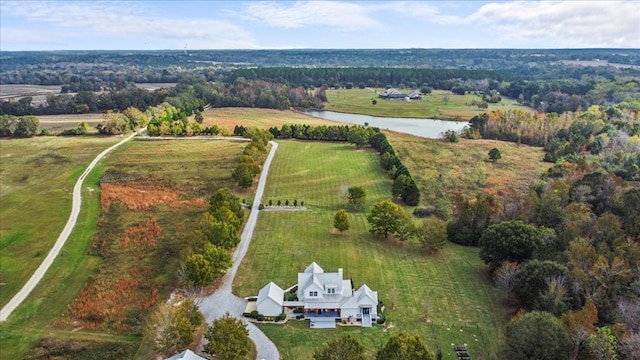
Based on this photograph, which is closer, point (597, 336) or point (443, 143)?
point (597, 336)

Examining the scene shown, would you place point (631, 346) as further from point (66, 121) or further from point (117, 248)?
point (66, 121)

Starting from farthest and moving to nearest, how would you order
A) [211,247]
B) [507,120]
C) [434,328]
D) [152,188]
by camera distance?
[507,120] < [152,188] < [211,247] < [434,328]

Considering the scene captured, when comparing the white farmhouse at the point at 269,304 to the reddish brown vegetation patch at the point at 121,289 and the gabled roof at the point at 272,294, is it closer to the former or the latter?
the gabled roof at the point at 272,294

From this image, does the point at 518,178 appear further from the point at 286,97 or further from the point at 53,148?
the point at 286,97

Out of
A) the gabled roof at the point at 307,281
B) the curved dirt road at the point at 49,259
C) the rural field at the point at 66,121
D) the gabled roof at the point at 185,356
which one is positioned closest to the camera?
the gabled roof at the point at 185,356

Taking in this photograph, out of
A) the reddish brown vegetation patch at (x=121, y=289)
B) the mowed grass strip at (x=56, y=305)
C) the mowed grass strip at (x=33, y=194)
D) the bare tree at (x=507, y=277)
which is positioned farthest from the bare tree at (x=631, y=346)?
the mowed grass strip at (x=33, y=194)

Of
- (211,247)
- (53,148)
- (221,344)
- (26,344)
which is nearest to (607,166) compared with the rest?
(211,247)
